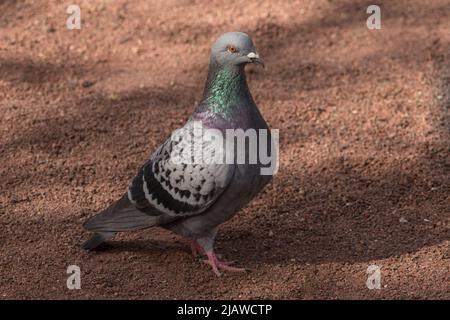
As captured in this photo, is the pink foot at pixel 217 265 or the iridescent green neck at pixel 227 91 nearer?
the iridescent green neck at pixel 227 91

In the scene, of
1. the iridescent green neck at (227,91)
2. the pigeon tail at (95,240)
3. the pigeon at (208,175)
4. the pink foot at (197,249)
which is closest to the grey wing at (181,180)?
the pigeon at (208,175)

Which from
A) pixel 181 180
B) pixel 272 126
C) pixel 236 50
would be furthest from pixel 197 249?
pixel 272 126

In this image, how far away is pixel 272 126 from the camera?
767cm

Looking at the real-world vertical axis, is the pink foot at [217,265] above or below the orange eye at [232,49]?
below

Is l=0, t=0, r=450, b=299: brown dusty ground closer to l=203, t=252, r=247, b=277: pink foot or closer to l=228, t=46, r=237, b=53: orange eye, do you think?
l=203, t=252, r=247, b=277: pink foot

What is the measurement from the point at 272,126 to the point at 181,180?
223 centimetres

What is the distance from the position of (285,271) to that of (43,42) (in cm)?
424

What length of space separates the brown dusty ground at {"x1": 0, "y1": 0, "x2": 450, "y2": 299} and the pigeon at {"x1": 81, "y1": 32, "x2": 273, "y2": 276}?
35 cm

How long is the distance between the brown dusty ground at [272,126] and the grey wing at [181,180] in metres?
0.49

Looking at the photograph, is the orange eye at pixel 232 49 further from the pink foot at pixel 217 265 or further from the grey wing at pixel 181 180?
the pink foot at pixel 217 265

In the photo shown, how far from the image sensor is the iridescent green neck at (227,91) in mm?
5527

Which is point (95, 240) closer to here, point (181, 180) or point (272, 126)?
point (181, 180)

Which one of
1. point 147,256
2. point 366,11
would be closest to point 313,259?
point 147,256

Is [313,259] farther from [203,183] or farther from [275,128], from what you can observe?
[275,128]
